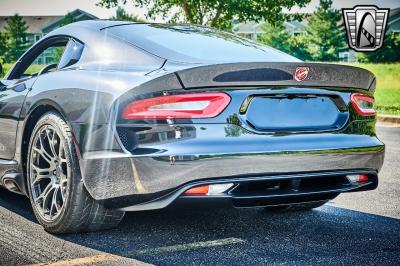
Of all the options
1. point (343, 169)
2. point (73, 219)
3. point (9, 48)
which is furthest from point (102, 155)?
point (9, 48)

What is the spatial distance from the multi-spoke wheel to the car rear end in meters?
0.37

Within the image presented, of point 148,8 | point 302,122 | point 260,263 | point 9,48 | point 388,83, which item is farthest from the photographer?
point 9,48

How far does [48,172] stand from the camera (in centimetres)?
398

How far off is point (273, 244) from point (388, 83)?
35.4 meters

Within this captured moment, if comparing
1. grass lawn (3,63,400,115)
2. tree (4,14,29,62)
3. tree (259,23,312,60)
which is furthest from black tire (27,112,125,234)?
tree (4,14,29,62)

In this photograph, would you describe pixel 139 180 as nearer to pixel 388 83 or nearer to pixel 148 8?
pixel 148 8

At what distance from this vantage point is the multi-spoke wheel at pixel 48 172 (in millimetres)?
3777

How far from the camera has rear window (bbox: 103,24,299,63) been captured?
148 inches

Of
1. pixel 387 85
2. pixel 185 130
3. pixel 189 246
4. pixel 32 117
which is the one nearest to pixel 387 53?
pixel 387 85

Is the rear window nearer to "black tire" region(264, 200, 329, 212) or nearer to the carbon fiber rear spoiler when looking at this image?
the carbon fiber rear spoiler

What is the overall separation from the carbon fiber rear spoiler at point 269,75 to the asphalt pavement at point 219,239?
0.93m

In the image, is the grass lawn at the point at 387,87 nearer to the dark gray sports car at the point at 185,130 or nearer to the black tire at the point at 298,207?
the black tire at the point at 298,207

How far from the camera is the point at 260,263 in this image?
3201mm

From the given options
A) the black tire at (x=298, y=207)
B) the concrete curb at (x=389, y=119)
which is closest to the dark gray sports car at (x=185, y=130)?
the black tire at (x=298, y=207)
